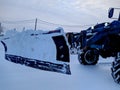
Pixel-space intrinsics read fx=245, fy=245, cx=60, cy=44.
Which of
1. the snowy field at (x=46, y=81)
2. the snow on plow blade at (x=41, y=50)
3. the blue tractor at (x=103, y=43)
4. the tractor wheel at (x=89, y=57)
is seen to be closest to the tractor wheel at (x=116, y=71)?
the blue tractor at (x=103, y=43)

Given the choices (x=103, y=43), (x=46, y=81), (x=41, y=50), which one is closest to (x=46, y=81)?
(x=46, y=81)

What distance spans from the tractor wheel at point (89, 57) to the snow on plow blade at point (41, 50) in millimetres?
2979

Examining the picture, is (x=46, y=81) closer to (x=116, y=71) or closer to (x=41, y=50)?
(x=41, y=50)

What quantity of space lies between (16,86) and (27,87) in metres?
0.19

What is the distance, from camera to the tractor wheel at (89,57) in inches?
293

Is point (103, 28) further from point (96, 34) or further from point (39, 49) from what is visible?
point (39, 49)

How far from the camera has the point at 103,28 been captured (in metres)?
5.96

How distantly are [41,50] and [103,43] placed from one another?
244 cm

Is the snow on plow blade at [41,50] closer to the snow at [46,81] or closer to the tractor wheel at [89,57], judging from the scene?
the snow at [46,81]

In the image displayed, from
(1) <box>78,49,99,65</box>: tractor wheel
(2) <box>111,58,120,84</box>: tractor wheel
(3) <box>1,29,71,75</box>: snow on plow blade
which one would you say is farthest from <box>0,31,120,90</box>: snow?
(1) <box>78,49,99,65</box>: tractor wheel

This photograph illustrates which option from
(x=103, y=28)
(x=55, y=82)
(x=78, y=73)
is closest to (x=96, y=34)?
(x=103, y=28)

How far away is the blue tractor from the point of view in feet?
17.0

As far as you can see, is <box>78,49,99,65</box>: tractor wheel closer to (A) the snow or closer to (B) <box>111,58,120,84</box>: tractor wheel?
(A) the snow

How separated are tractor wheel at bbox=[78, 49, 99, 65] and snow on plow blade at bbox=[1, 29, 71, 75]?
2.98m
